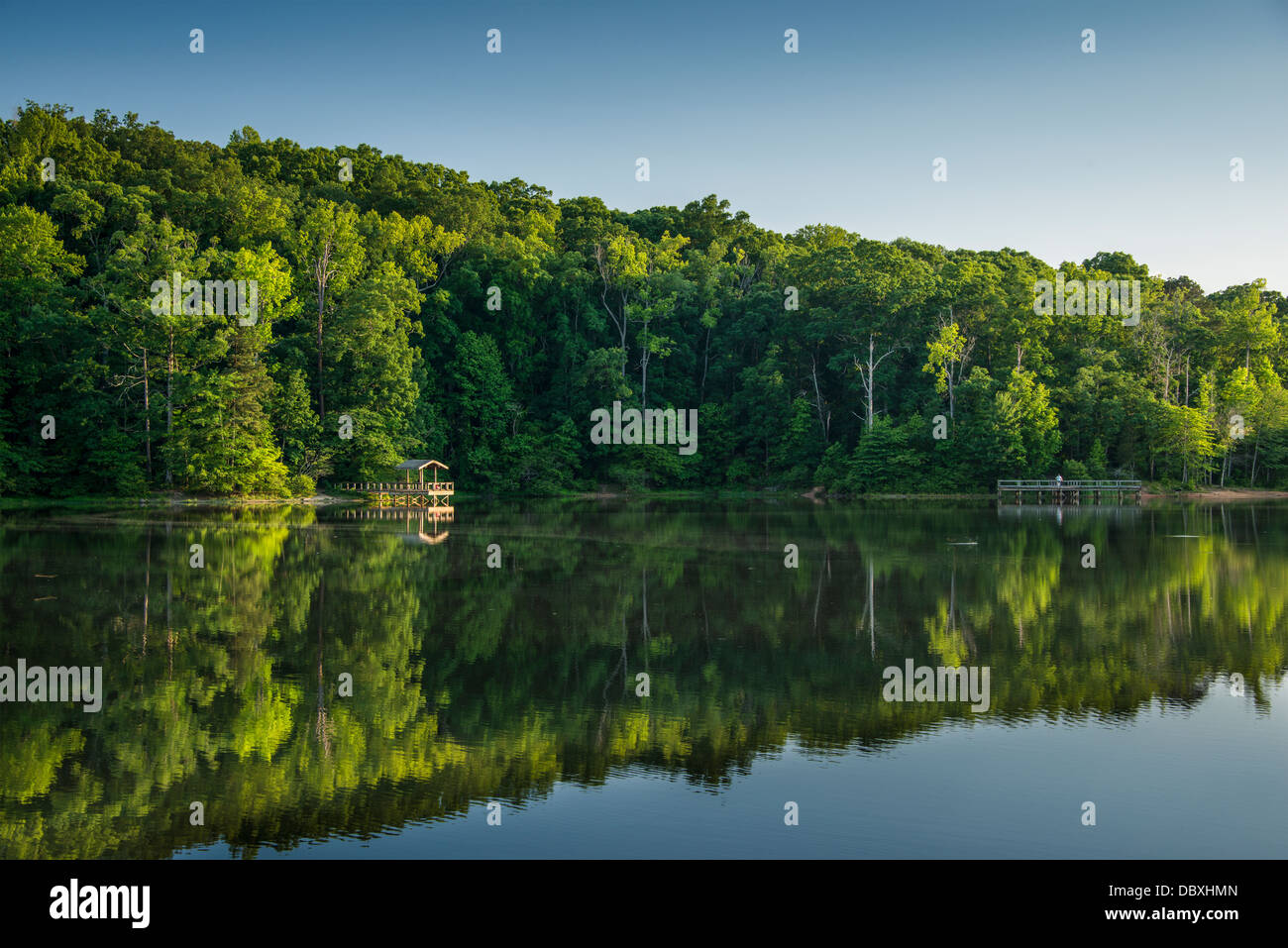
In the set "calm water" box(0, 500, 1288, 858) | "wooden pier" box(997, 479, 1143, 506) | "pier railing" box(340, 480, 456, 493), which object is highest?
"pier railing" box(340, 480, 456, 493)

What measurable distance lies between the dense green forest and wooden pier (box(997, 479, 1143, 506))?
1290 mm

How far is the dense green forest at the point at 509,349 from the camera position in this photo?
44.0 meters

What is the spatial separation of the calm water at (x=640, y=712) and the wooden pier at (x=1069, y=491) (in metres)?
27.6

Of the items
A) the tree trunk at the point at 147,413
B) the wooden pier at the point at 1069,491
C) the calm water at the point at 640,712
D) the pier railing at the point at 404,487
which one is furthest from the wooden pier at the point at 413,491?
the wooden pier at the point at 1069,491

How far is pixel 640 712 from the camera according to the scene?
1048 cm

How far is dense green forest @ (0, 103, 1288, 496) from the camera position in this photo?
144 ft

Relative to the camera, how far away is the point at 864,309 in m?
58.0

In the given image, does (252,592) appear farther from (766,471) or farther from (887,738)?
(766,471)

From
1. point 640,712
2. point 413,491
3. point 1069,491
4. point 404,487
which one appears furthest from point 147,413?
point 1069,491

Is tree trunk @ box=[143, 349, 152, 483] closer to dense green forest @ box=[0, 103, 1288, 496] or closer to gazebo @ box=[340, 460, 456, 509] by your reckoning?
dense green forest @ box=[0, 103, 1288, 496]

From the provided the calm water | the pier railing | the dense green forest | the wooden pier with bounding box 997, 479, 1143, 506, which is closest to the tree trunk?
the dense green forest

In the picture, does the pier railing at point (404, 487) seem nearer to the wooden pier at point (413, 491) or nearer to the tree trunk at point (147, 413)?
the wooden pier at point (413, 491)
